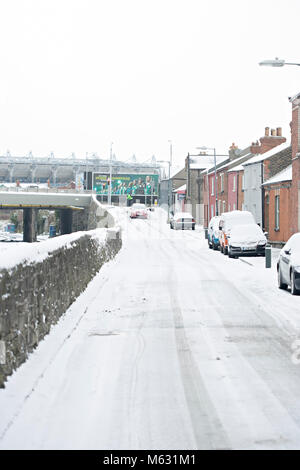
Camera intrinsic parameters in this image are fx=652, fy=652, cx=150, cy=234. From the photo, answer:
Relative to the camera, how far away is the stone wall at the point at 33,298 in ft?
25.1

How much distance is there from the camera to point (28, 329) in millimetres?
9023

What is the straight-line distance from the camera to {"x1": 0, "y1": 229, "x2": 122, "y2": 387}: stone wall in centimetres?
766

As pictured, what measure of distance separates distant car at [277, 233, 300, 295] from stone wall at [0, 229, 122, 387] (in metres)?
5.29

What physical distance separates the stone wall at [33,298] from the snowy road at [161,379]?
0.76 feet

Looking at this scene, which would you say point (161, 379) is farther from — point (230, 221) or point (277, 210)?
point (277, 210)

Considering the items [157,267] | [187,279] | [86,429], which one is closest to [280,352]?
[86,429]

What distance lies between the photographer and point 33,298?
9312mm

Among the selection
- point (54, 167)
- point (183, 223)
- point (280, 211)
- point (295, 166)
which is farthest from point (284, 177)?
point (54, 167)

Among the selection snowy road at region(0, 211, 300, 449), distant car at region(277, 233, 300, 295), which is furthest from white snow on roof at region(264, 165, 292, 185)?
snowy road at region(0, 211, 300, 449)

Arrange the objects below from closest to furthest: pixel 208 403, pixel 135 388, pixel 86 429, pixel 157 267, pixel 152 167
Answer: pixel 86 429
pixel 208 403
pixel 135 388
pixel 157 267
pixel 152 167

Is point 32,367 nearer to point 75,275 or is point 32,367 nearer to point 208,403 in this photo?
point 208,403

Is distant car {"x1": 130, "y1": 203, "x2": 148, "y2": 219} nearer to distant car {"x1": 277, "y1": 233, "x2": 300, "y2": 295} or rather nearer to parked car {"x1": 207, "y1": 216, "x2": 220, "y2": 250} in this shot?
parked car {"x1": 207, "y1": 216, "x2": 220, "y2": 250}

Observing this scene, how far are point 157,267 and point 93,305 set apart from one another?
10569 millimetres

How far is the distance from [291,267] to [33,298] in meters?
8.86
